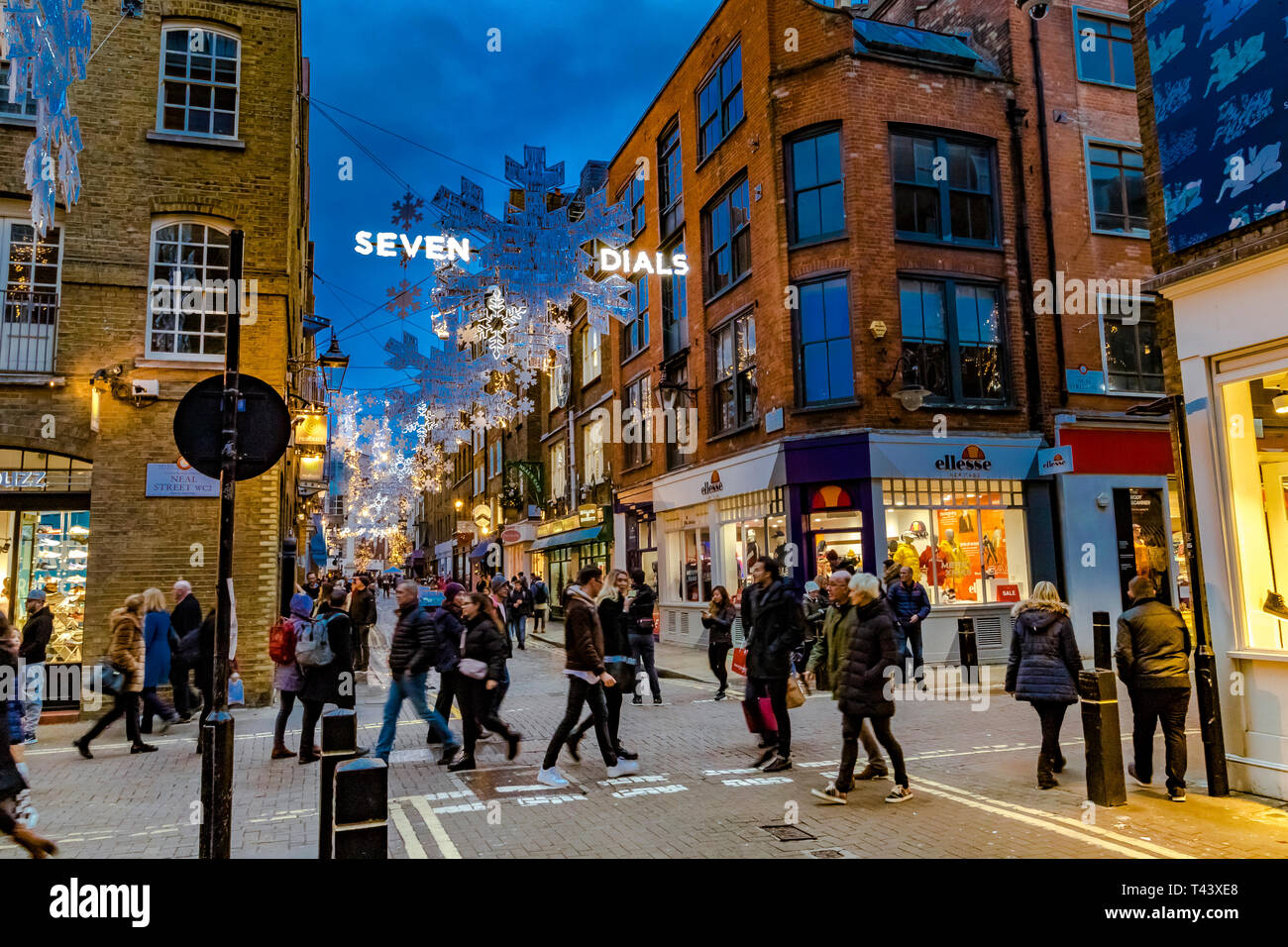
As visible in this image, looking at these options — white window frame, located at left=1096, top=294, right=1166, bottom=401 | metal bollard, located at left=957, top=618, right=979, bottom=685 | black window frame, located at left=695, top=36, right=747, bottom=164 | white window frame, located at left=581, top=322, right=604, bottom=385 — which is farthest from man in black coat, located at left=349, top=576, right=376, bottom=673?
white window frame, located at left=1096, top=294, right=1166, bottom=401

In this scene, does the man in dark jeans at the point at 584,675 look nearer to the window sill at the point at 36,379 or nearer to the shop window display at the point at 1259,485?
the shop window display at the point at 1259,485

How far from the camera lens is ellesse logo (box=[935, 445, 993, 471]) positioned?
635 inches

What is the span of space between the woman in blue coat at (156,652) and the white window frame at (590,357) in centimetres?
1829

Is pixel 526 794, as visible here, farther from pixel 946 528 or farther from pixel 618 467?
pixel 618 467

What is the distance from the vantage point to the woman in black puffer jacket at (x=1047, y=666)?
7.11 meters

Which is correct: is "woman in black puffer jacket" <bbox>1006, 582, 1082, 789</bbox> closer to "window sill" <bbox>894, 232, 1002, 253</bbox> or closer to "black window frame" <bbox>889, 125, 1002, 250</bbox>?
"window sill" <bbox>894, 232, 1002, 253</bbox>

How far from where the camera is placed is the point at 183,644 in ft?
33.4

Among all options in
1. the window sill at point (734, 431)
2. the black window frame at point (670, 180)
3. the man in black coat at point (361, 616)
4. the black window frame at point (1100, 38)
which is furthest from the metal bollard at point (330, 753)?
the black window frame at point (1100, 38)

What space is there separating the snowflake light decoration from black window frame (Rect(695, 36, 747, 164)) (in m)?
15.3

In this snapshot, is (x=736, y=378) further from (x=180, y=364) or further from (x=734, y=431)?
(x=180, y=364)

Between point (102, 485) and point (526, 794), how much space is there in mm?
8565

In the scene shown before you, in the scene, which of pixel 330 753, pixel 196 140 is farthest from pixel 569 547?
pixel 330 753
